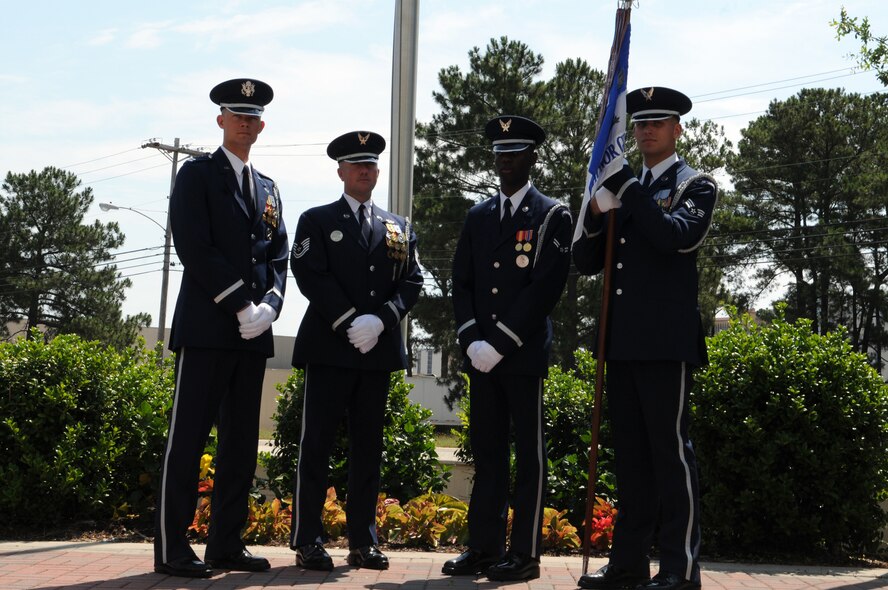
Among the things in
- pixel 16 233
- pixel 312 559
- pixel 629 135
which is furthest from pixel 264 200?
pixel 16 233

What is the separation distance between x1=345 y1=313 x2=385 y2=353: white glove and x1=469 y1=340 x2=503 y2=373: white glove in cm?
53

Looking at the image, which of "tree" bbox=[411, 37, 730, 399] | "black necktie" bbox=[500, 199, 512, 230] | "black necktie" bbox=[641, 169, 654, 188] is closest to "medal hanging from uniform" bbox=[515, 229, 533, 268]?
"black necktie" bbox=[500, 199, 512, 230]

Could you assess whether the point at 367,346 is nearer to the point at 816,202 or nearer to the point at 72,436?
the point at 72,436

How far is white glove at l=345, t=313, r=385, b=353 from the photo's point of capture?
525 centimetres

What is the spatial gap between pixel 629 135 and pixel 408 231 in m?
25.0

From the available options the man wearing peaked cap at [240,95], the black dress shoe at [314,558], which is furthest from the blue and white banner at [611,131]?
the black dress shoe at [314,558]

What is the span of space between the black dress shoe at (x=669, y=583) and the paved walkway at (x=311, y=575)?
16.2 inches

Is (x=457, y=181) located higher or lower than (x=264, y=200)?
higher

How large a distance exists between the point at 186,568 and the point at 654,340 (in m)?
2.34

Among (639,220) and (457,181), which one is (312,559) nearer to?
(639,220)

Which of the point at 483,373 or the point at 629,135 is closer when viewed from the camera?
the point at 483,373

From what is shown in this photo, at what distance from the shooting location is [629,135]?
2986cm

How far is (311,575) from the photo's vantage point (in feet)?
16.6

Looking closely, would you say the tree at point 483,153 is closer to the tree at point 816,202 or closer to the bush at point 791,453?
the tree at point 816,202
